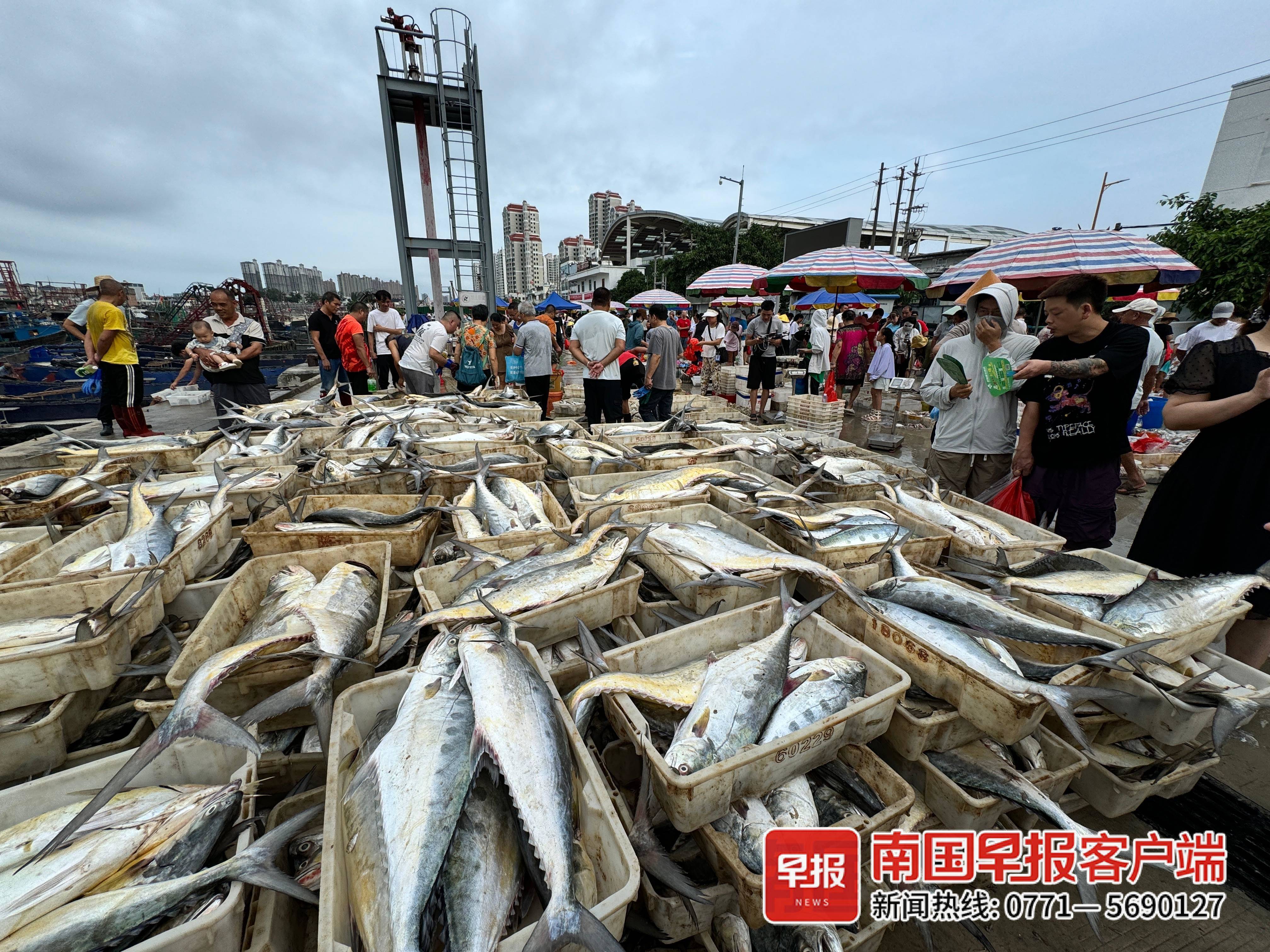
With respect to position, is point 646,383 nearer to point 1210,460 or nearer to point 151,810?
point 1210,460

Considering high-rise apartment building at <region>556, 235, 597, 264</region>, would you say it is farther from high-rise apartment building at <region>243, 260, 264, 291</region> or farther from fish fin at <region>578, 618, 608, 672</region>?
fish fin at <region>578, 618, 608, 672</region>

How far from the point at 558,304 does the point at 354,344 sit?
8608 mm

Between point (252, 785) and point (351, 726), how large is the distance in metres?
0.27

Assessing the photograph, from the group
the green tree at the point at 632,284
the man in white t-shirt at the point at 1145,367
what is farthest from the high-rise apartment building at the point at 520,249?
the man in white t-shirt at the point at 1145,367

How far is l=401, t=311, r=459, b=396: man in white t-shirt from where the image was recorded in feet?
26.3

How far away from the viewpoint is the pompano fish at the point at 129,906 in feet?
3.48

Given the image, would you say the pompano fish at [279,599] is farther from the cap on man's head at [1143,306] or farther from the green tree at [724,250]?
the green tree at [724,250]

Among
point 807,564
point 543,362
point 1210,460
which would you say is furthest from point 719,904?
point 543,362

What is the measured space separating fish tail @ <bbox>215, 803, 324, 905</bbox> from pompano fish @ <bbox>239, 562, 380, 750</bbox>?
0.25 m

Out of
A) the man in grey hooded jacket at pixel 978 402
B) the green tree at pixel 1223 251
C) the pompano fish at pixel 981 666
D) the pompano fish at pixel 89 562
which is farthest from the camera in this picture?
the green tree at pixel 1223 251

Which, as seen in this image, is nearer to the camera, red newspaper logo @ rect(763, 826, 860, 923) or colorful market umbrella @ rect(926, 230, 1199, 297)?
red newspaper logo @ rect(763, 826, 860, 923)

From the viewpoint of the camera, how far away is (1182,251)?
17.1 metres

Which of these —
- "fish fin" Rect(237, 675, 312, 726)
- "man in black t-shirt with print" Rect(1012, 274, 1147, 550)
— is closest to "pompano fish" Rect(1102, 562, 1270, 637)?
"man in black t-shirt with print" Rect(1012, 274, 1147, 550)

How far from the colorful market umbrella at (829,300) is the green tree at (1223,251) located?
879cm
